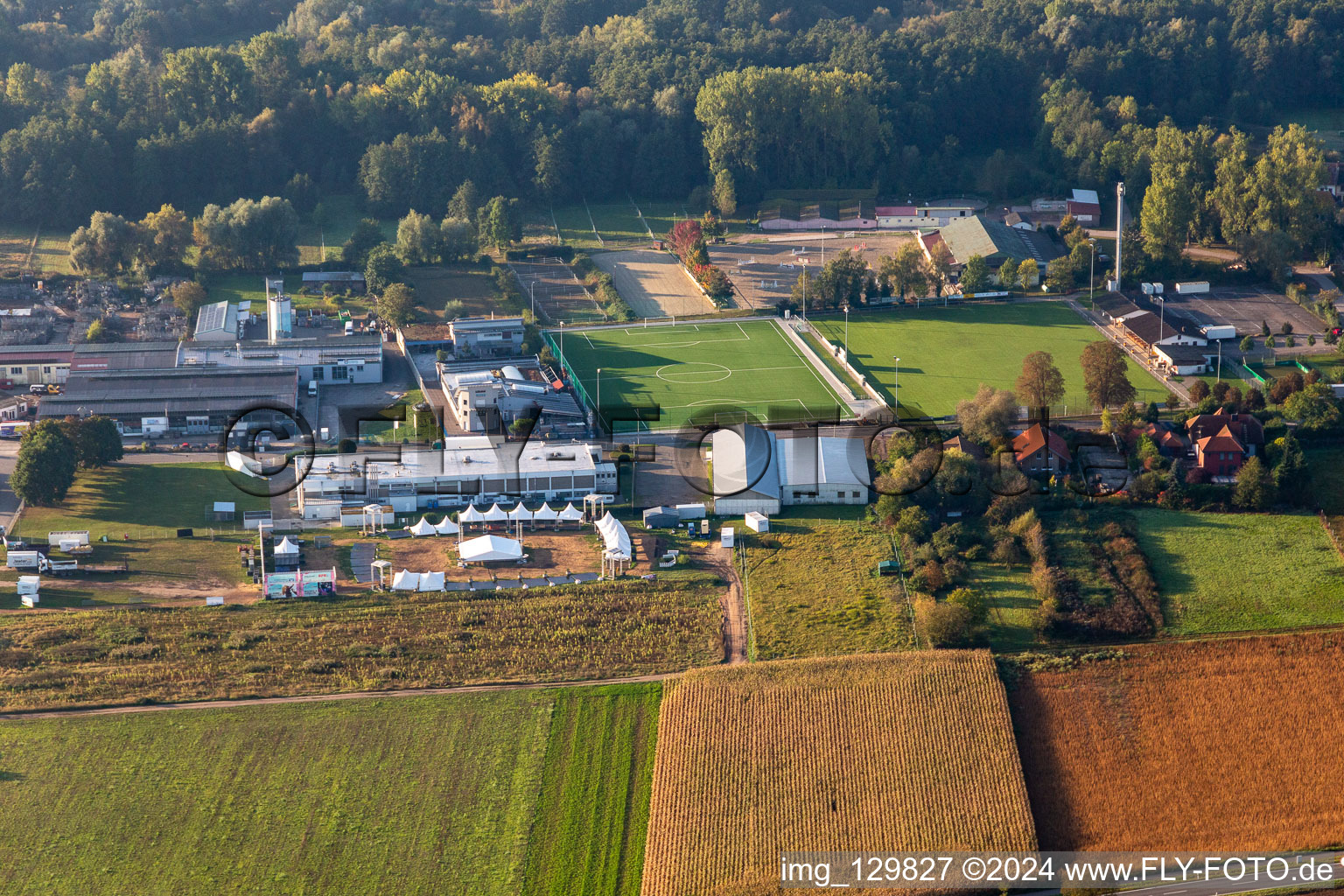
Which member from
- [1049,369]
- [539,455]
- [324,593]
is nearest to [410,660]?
[324,593]

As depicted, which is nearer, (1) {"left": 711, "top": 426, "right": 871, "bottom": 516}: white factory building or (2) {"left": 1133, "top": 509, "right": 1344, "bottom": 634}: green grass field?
(2) {"left": 1133, "top": 509, "right": 1344, "bottom": 634}: green grass field

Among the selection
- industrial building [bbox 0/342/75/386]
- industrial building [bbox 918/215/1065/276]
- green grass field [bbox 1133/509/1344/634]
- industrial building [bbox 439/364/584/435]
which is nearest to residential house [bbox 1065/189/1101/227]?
industrial building [bbox 918/215/1065/276]

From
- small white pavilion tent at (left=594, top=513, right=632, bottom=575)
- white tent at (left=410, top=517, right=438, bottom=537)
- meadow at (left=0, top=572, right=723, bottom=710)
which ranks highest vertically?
white tent at (left=410, top=517, right=438, bottom=537)

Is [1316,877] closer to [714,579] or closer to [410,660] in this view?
[714,579]

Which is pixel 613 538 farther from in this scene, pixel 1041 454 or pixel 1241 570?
pixel 1241 570

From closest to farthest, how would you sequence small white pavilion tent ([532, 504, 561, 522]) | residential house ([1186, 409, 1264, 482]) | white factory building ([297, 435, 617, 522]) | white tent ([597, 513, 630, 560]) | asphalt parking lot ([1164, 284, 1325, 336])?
white tent ([597, 513, 630, 560])
small white pavilion tent ([532, 504, 561, 522])
white factory building ([297, 435, 617, 522])
residential house ([1186, 409, 1264, 482])
asphalt parking lot ([1164, 284, 1325, 336])

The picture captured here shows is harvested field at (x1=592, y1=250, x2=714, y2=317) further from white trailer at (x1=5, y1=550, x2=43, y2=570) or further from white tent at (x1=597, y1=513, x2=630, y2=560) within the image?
white trailer at (x1=5, y1=550, x2=43, y2=570)

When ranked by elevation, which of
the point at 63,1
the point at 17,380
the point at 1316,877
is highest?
the point at 63,1
